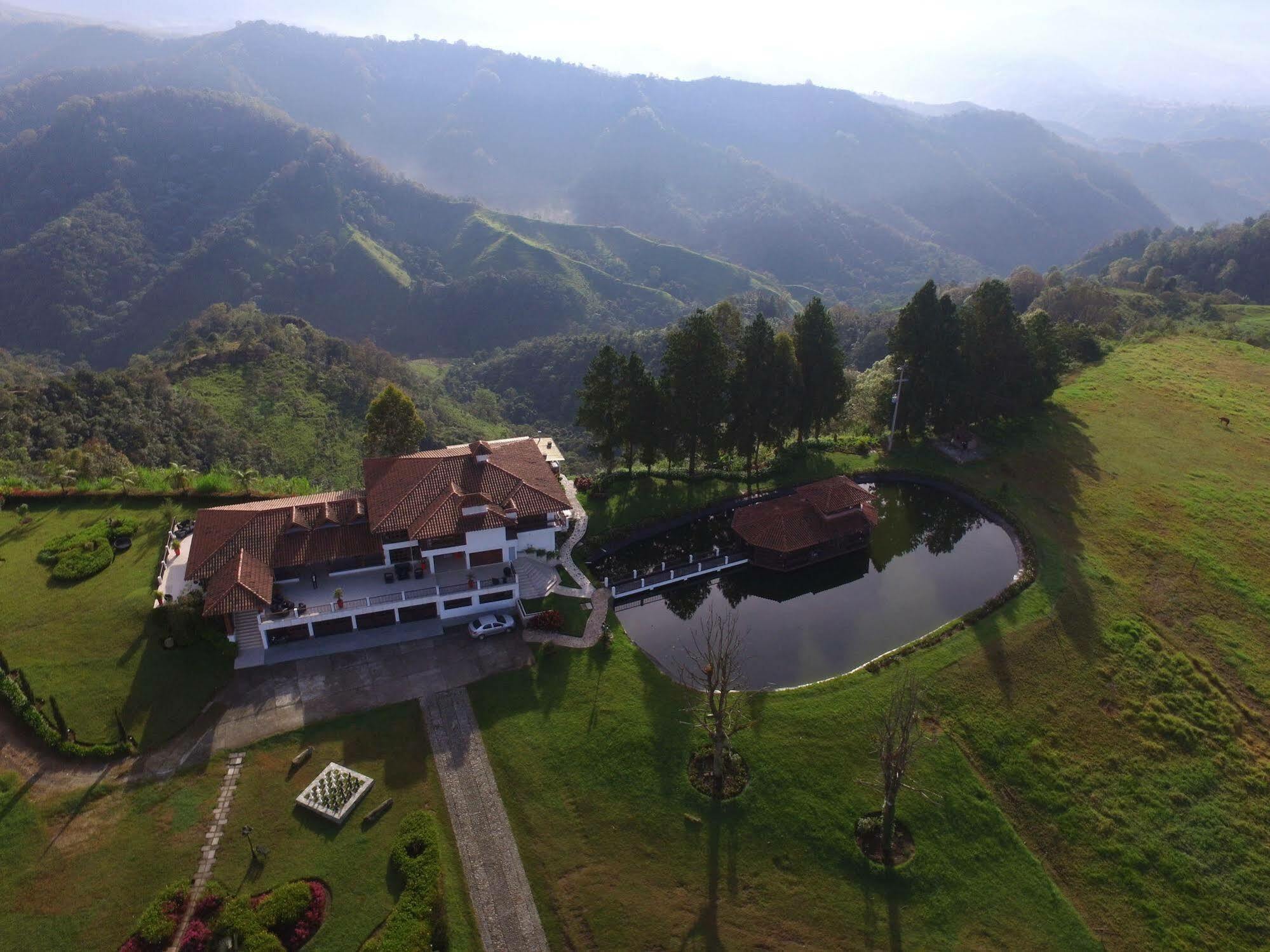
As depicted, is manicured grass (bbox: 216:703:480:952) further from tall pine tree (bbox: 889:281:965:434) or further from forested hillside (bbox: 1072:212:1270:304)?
forested hillside (bbox: 1072:212:1270:304)

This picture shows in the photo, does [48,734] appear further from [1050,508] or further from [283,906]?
[1050,508]

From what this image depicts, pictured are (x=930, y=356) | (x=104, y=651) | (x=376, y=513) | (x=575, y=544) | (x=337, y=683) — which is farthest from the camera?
(x=930, y=356)

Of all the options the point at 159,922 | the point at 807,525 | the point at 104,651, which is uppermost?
the point at 807,525

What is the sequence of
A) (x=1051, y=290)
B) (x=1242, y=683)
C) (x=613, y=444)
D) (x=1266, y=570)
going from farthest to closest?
(x=1051, y=290)
(x=613, y=444)
(x=1266, y=570)
(x=1242, y=683)

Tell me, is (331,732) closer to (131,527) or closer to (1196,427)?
(131,527)

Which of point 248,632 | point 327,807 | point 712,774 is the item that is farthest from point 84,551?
point 712,774

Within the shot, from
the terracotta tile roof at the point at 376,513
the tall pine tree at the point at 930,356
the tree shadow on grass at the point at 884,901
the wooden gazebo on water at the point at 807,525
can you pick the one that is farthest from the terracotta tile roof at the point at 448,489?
the tall pine tree at the point at 930,356

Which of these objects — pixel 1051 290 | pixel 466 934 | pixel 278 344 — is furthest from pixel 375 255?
pixel 466 934
